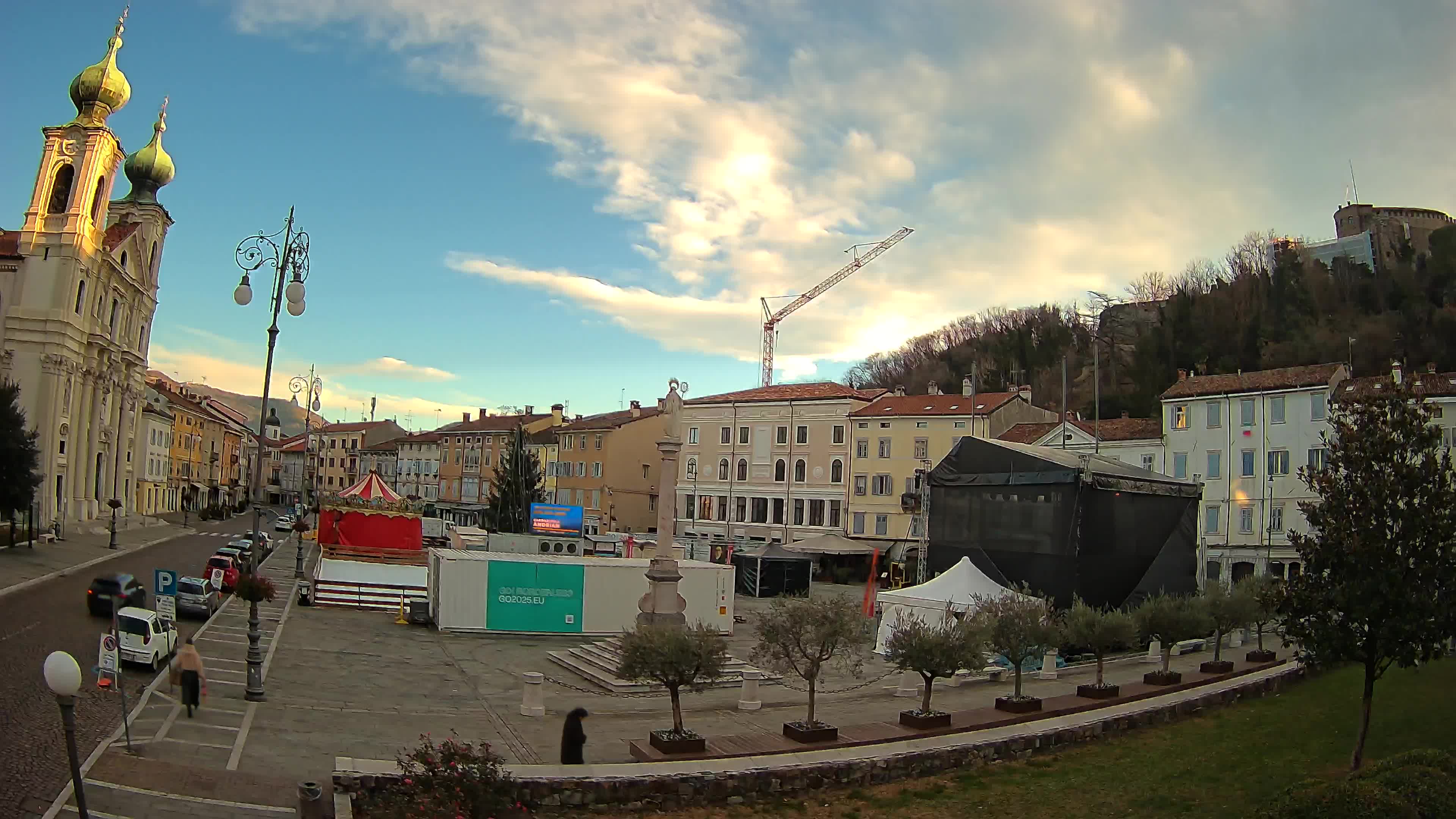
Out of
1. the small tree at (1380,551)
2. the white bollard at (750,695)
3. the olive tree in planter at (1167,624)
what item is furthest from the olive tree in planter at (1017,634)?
the small tree at (1380,551)

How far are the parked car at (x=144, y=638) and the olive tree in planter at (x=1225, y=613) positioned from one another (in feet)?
79.6

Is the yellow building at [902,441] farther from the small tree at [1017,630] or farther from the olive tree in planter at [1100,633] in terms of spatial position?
the small tree at [1017,630]

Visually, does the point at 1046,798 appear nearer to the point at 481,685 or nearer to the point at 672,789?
the point at 672,789

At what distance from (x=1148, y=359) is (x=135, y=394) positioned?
77070 mm

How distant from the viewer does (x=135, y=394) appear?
224 ft

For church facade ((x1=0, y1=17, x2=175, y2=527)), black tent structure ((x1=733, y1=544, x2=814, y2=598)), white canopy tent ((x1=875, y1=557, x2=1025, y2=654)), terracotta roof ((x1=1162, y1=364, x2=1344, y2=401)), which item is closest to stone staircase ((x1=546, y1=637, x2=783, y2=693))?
white canopy tent ((x1=875, y1=557, x2=1025, y2=654))

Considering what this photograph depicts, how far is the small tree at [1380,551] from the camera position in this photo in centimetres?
1364

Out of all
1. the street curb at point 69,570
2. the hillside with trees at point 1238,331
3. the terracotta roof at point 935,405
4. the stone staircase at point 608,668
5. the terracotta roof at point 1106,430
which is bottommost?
the stone staircase at point 608,668

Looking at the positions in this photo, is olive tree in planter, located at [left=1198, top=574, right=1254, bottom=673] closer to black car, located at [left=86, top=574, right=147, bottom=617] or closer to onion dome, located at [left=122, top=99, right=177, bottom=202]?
black car, located at [left=86, top=574, right=147, bottom=617]

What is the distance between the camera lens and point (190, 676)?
1627 centimetres

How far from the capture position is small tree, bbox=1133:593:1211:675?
22.4 meters

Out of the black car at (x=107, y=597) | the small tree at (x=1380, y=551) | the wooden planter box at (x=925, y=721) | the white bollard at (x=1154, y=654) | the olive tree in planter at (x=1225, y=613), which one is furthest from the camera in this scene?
the white bollard at (x=1154, y=654)

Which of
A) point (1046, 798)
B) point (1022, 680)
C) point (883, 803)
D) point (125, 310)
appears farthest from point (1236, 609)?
point (125, 310)

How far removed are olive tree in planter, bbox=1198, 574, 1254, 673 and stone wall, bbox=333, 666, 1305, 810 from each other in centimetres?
860
